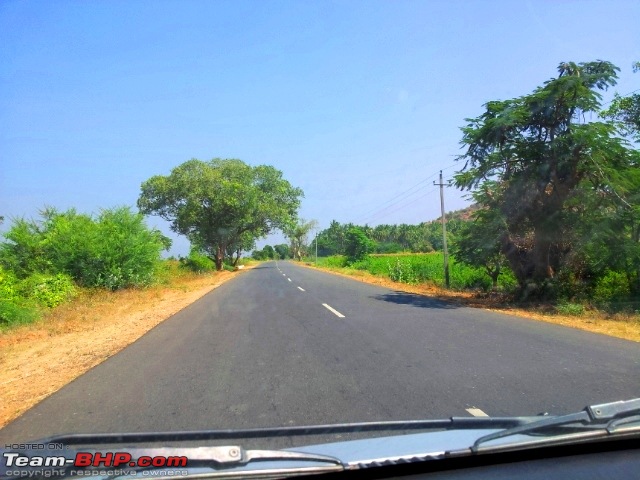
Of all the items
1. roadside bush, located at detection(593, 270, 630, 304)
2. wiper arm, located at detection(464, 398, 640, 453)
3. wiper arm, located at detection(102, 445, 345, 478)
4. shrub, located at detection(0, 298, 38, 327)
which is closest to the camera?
wiper arm, located at detection(102, 445, 345, 478)

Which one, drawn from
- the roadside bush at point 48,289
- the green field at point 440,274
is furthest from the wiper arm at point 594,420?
the roadside bush at point 48,289

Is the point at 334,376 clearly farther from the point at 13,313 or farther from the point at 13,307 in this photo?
the point at 13,307

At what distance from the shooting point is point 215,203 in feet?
154

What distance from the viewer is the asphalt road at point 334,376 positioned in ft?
18.1

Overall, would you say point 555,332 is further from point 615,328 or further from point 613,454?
point 613,454

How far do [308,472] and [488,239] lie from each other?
15649 mm

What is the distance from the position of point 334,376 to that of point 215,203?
41372mm

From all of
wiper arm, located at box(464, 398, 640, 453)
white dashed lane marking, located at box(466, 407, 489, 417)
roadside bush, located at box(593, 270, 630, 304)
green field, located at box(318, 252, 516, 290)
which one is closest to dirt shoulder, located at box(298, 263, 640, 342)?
roadside bush, located at box(593, 270, 630, 304)

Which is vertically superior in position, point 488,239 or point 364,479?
point 488,239

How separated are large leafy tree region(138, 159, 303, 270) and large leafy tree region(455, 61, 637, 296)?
31.8 metres

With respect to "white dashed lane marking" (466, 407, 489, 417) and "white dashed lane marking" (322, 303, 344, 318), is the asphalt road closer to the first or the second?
"white dashed lane marking" (466, 407, 489, 417)

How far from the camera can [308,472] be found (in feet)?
9.80

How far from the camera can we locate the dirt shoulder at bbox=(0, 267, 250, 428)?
744cm

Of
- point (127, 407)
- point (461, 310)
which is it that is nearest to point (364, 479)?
point (127, 407)
